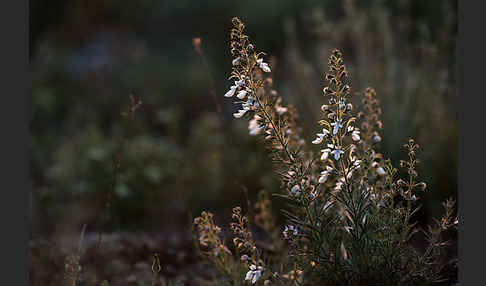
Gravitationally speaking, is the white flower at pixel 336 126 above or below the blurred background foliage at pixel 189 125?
below

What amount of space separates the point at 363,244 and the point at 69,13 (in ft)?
20.8

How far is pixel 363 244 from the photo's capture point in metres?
1.60

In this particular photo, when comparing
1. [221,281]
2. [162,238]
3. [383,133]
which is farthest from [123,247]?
[383,133]

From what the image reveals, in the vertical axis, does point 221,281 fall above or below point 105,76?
below

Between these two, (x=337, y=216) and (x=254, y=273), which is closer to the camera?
(x=254, y=273)

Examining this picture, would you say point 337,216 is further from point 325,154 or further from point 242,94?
point 242,94

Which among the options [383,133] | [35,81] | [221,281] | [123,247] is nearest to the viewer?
[221,281]

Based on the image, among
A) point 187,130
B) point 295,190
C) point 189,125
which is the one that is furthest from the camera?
point 189,125

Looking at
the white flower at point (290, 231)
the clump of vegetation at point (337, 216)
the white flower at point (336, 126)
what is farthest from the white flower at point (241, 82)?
the white flower at point (290, 231)

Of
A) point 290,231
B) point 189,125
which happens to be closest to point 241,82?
point 290,231

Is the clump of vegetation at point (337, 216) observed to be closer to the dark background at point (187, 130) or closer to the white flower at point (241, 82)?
the white flower at point (241, 82)

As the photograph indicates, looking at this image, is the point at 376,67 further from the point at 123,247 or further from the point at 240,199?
the point at 123,247

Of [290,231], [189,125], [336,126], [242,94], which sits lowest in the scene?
[290,231]

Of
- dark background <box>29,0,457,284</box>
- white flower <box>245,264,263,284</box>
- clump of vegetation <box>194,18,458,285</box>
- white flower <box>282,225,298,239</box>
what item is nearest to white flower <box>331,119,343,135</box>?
clump of vegetation <box>194,18,458,285</box>
